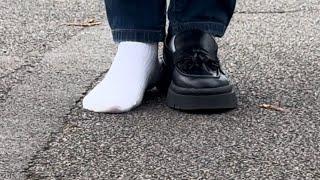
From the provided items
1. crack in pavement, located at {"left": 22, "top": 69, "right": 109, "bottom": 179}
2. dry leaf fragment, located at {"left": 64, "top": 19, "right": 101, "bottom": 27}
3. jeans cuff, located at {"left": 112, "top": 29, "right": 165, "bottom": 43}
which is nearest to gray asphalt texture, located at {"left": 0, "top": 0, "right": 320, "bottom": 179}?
crack in pavement, located at {"left": 22, "top": 69, "right": 109, "bottom": 179}

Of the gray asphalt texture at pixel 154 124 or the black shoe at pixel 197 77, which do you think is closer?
the gray asphalt texture at pixel 154 124

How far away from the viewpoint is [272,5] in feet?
10.8

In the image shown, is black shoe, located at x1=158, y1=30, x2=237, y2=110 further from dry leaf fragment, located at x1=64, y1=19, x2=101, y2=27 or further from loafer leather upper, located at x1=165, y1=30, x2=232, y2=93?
dry leaf fragment, located at x1=64, y1=19, x2=101, y2=27

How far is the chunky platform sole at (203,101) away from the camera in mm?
1618

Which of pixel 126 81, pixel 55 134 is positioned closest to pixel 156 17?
pixel 126 81

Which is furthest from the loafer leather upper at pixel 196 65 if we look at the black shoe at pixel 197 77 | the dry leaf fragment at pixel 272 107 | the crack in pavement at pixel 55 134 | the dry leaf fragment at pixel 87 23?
the dry leaf fragment at pixel 87 23

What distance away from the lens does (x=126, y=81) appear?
1681 mm

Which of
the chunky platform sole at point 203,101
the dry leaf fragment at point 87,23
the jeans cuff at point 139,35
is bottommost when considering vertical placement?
the dry leaf fragment at point 87,23

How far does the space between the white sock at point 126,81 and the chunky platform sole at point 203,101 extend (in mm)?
91

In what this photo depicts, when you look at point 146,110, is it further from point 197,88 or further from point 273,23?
point 273,23

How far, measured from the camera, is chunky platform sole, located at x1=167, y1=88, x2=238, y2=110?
1.62 m

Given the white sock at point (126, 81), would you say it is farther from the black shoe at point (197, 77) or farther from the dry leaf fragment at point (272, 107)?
the dry leaf fragment at point (272, 107)

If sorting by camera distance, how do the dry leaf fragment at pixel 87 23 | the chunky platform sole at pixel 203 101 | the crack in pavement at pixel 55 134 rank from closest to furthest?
the crack in pavement at pixel 55 134
the chunky platform sole at pixel 203 101
the dry leaf fragment at pixel 87 23

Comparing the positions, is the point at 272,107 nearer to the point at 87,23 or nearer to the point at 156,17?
the point at 156,17
